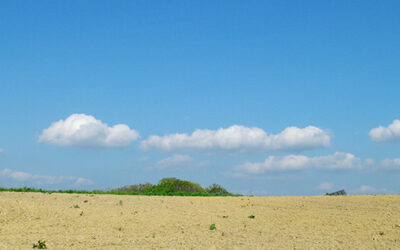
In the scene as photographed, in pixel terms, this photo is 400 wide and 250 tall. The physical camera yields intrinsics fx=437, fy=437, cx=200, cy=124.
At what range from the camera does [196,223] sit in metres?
19.0

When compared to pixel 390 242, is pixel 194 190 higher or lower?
higher

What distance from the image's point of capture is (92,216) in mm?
19781

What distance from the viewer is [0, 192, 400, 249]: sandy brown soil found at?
14961 millimetres

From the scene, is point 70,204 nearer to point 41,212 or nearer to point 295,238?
point 41,212

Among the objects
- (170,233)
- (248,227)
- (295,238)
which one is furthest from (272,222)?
(170,233)

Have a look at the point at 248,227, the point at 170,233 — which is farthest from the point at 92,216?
the point at 248,227

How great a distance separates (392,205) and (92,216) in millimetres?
15276

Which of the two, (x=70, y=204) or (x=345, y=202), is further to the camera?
(x=345, y=202)

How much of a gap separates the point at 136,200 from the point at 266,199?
26.7 feet

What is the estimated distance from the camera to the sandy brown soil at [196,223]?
14961mm

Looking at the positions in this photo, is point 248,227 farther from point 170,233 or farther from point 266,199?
point 266,199

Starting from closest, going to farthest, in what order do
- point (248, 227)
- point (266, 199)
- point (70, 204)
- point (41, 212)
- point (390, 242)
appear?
point (390, 242) → point (248, 227) → point (41, 212) → point (70, 204) → point (266, 199)

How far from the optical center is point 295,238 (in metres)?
15.8

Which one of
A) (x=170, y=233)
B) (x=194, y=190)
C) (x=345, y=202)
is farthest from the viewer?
(x=194, y=190)
